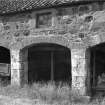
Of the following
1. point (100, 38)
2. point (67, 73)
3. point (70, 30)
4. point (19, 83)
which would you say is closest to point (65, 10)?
point (70, 30)

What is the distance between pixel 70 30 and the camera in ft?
26.8

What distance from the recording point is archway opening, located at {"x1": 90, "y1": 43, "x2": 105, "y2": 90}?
888 centimetres

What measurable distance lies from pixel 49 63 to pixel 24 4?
3.06 meters

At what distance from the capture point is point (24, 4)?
31.5 feet

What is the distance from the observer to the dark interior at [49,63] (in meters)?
9.97

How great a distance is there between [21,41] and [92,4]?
3.51m

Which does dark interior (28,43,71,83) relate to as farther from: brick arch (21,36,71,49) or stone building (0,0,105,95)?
brick arch (21,36,71,49)

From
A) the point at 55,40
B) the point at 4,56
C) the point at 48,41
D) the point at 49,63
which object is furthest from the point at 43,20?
the point at 4,56

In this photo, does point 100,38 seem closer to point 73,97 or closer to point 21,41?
point 73,97

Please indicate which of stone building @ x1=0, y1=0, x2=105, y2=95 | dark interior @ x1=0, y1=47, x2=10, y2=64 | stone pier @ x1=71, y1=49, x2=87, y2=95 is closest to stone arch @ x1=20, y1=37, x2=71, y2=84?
stone building @ x1=0, y1=0, x2=105, y2=95

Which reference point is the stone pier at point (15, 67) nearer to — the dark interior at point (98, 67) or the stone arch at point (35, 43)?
the stone arch at point (35, 43)

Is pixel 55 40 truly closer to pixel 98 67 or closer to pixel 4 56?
pixel 98 67

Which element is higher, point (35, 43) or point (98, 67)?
point (35, 43)

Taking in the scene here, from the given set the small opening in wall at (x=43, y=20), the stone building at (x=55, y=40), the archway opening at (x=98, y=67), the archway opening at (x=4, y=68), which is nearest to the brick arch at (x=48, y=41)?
the stone building at (x=55, y=40)
